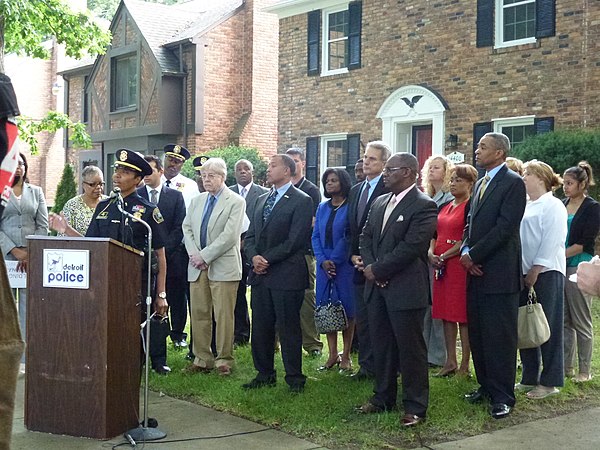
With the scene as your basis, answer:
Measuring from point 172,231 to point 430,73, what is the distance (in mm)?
10743

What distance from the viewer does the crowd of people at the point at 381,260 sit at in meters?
6.51

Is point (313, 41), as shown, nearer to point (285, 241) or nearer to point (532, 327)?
point (285, 241)

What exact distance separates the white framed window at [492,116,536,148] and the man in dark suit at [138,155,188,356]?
929cm

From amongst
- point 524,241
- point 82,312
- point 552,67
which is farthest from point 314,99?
point 82,312

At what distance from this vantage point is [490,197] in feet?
21.9

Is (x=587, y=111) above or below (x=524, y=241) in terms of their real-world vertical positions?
above

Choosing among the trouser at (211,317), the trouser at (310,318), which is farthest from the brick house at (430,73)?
the trouser at (211,317)

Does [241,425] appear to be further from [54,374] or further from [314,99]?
[314,99]

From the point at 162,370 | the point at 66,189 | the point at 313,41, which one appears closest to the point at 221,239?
the point at 162,370

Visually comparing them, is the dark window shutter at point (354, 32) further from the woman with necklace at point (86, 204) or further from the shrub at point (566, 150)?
the woman with necklace at point (86, 204)

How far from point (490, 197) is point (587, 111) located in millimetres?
9731

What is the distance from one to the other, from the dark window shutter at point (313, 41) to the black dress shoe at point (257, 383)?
14.5 metres

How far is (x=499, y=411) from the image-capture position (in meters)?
6.51

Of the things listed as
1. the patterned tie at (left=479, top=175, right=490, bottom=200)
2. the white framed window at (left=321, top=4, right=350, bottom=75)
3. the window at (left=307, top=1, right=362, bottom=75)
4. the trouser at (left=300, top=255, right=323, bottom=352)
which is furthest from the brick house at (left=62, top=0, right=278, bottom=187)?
the patterned tie at (left=479, top=175, right=490, bottom=200)
